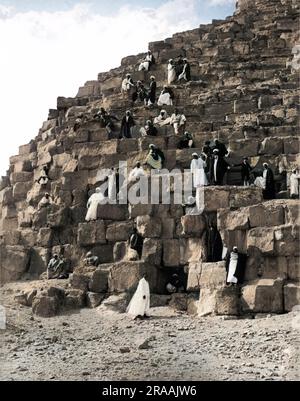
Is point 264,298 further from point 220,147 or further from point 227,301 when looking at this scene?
point 220,147

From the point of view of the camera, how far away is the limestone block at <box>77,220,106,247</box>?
643 inches

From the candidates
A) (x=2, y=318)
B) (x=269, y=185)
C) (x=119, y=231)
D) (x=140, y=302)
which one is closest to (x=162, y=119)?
(x=119, y=231)

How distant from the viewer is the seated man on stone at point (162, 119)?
63.4ft

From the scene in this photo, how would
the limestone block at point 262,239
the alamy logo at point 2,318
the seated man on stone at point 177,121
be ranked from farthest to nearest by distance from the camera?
the seated man on stone at point 177,121 → the limestone block at point 262,239 → the alamy logo at point 2,318

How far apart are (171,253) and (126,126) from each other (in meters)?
5.23

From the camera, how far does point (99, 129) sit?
63.5ft

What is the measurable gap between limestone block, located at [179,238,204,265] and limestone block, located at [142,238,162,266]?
0.51 metres

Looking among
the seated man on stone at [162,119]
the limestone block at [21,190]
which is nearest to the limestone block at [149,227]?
the seated man on stone at [162,119]

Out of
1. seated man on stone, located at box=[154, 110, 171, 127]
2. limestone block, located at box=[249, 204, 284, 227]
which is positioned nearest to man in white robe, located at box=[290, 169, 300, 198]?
limestone block, located at box=[249, 204, 284, 227]

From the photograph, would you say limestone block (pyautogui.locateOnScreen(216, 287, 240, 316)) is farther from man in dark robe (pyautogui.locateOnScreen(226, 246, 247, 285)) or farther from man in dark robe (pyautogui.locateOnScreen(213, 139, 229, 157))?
man in dark robe (pyautogui.locateOnScreen(213, 139, 229, 157))

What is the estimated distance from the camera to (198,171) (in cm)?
1599

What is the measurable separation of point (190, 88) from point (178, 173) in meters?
6.58

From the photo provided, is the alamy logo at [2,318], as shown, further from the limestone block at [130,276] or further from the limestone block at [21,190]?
the limestone block at [21,190]

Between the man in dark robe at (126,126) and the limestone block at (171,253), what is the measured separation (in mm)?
4738
